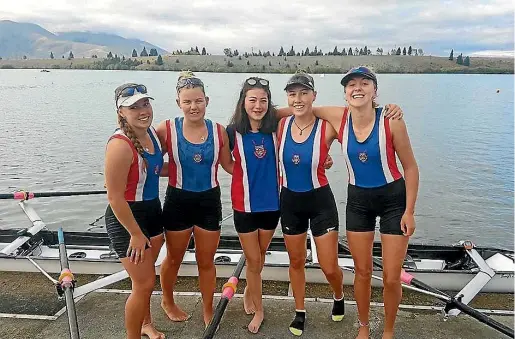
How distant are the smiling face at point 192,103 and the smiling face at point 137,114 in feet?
1.29

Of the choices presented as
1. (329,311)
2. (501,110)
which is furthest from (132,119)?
(501,110)

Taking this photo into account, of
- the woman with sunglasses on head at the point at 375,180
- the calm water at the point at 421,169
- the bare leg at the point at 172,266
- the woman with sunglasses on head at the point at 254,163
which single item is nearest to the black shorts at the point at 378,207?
the woman with sunglasses on head at the point at 375,180

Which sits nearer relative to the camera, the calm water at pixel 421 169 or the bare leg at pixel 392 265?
A: the bare leg at pixel 392 265

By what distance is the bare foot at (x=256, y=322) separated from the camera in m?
4.11

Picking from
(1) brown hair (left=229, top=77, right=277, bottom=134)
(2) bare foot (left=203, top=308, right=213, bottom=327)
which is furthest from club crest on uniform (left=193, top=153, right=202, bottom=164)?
(2) bare foot (left=203, top=308, right=213, bottom=327)

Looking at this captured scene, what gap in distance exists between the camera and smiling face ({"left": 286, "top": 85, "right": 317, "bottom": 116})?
3.74m

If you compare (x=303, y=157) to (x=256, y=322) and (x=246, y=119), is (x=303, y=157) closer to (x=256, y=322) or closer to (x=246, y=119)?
(x=246, y=119)

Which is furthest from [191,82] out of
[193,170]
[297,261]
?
[297,261]

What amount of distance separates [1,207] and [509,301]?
1254 cm

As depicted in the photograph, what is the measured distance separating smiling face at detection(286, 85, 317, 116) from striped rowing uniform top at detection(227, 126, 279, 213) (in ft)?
1.05

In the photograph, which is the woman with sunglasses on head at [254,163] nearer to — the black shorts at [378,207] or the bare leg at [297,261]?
the bare leg at [297,261]

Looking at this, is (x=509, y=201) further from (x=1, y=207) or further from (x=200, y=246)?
(x=1, y=207)

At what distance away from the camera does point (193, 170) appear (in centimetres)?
377

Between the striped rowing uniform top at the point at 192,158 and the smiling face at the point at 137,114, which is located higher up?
the smiling face at the point at 137,114
